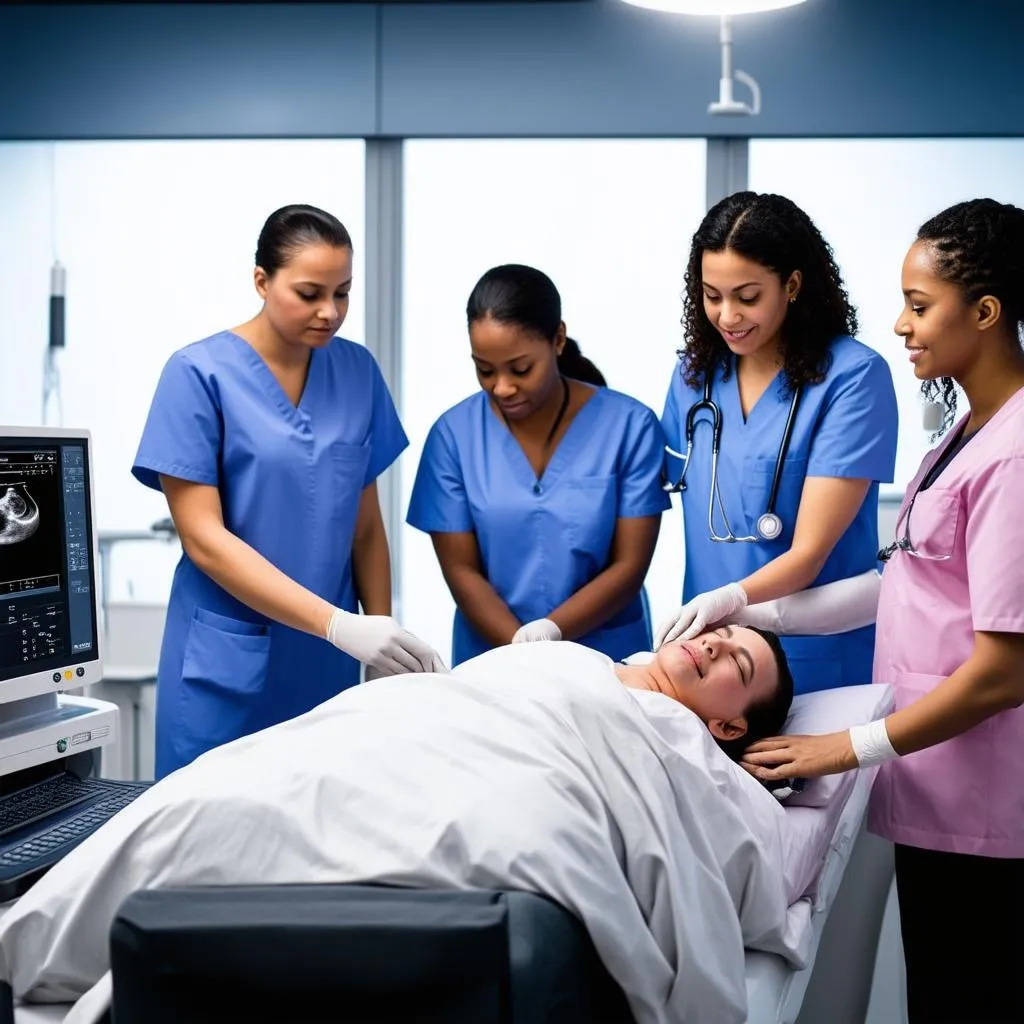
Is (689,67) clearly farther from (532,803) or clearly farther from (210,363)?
(532,803)

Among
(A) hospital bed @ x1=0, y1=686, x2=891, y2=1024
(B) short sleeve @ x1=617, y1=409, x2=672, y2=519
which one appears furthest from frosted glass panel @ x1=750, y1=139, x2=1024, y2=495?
(A) hospital bed @ x1=0, y1=686, x2=891, y2=1024

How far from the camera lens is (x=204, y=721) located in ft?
6.48

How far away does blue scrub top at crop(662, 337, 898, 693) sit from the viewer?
1.86 metres

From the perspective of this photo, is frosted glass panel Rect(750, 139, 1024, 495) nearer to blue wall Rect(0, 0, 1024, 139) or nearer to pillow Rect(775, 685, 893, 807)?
blue wall Rect(0, 0, 1024, 139)

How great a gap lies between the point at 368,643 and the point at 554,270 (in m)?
2.10

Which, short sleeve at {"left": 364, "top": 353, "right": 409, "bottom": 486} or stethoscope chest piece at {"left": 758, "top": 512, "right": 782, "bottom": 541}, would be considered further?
short sleeve at {"left": 364, "top": 353, "right": 409, "bottom": 486}

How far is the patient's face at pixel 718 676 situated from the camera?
1.69 m

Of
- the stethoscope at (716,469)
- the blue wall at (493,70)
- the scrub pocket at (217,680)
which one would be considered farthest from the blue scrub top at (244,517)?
the blue wall at (493,70)

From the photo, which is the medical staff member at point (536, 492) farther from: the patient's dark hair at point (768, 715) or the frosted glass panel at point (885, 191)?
the frosted glass panel at point (885, 191)

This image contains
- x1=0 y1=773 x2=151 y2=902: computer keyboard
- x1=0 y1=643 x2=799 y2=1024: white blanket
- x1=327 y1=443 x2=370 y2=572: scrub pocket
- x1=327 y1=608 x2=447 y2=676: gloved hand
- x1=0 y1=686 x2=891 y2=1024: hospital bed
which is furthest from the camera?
x1=327 y1=443 x2=370 y2=572: scrub pocket

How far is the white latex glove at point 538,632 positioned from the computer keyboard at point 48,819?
0.60 m

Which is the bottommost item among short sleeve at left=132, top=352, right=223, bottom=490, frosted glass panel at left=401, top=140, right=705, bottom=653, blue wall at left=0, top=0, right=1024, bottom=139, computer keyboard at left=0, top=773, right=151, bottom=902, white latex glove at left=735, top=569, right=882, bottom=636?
computer keyboard at left=0, top=773, right=151, bottom=902

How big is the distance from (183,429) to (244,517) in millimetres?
167

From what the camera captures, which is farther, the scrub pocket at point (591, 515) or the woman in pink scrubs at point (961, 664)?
the scrub pocket at point (591, 515)
